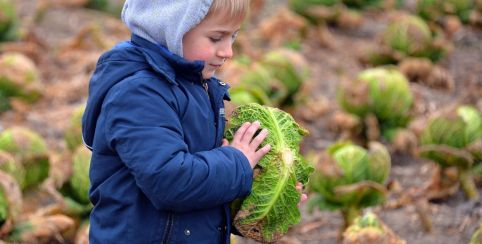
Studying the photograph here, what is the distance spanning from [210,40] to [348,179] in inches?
66.5

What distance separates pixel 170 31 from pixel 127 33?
519 centimetres

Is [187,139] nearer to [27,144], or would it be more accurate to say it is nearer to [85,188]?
[85,188]

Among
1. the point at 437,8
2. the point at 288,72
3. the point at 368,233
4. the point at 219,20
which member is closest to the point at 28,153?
the point at 368,233

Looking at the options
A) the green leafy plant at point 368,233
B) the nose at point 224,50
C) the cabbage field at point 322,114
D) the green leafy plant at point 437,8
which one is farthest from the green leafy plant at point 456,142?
the green leafy plant at point 437,8

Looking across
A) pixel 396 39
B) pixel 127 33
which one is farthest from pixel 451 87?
pixel 127 33

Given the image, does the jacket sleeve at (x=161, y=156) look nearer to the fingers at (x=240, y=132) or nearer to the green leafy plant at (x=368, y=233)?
the fingers at (x=240, y=132)

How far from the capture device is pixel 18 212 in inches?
142

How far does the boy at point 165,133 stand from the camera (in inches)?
86.2

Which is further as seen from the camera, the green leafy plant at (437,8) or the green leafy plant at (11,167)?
the green leafy plant at (437,8)

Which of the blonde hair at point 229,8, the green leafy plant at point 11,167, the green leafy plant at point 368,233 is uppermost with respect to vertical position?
the blonde hair at point 229,8

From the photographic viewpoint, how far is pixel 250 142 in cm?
249

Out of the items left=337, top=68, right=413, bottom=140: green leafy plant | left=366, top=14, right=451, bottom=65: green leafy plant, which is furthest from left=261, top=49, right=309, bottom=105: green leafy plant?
left=366, top=14, right=451, bottom=65: green leafy plant

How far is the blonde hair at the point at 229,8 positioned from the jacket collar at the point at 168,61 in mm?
144

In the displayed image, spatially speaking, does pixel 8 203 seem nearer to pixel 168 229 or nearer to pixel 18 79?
pixel 168 229
